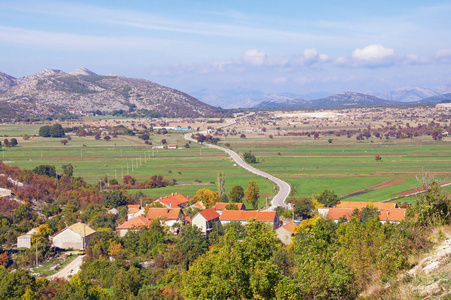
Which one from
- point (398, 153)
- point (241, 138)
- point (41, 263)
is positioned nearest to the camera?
point (41, 263)

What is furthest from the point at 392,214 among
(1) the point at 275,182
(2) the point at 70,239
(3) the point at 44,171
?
(3) the point at 44,171

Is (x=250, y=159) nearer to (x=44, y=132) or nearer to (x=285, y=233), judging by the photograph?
(x=285, y=233)

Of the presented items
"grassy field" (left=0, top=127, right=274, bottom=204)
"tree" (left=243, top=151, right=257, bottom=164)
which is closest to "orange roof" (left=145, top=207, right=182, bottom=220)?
"grassy field" (left=0, top=127, right=274, bottom=204)

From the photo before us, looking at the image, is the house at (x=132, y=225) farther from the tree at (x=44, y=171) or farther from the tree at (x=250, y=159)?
the tree at (x=250, y=159)

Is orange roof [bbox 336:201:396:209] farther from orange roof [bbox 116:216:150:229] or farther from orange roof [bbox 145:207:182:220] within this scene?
orange roof [bbox 116:216:150:229]

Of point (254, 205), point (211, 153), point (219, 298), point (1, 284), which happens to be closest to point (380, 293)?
point (219, 298)

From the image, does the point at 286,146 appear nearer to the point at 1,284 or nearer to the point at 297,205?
the point at 297,205

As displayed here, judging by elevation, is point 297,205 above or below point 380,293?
below
